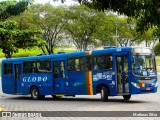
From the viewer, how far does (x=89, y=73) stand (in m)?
20.2

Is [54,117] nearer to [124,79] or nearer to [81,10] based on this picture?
[124,79]

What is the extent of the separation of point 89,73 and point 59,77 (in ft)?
7.97

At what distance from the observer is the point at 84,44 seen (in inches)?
2099

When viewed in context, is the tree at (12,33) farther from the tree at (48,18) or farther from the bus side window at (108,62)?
the tree at (48,18)

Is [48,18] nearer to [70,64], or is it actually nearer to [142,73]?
[70,64]

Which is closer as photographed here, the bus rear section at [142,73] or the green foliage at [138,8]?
the green foliage at [138,8]

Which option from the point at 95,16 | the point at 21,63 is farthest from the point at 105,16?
the point at 21,63

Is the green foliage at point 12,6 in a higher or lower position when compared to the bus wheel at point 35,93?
higher

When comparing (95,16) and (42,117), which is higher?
(95,16)

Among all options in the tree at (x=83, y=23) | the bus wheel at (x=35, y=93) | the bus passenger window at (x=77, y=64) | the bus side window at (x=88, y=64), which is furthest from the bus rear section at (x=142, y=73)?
the tree at (x=83, y=23)

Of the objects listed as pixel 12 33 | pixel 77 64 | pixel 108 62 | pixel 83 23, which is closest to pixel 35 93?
pixel 77 64

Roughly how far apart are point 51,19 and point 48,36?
9.13 ft

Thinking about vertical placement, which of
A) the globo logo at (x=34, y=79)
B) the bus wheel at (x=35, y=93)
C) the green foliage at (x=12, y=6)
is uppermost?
the green foliage at (x=12, y=6)

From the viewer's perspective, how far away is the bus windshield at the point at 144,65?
1850 cm
